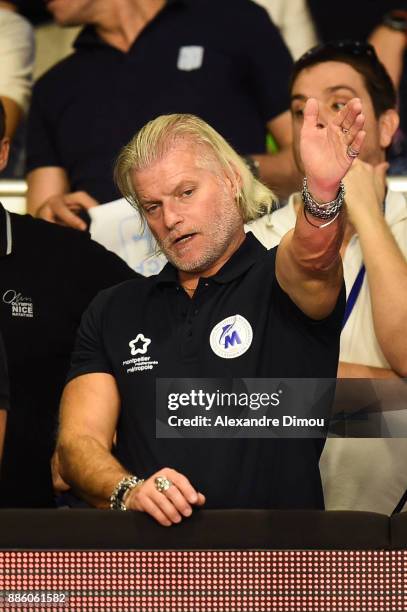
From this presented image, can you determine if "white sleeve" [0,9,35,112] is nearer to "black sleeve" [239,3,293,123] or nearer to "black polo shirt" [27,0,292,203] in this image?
"black polo shirt" [27,0,292,203]

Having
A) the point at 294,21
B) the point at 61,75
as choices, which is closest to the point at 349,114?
the point at 61,75

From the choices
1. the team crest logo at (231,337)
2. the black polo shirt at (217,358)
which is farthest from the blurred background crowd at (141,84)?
the team crest logo at (231,337)

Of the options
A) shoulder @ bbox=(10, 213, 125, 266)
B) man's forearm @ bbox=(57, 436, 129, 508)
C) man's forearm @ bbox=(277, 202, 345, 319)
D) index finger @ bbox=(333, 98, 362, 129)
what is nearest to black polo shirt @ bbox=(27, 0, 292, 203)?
shoulder @ bbox=(10, 213, 125, 266)

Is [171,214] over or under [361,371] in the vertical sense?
over

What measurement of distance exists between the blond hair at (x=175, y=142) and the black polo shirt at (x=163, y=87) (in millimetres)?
993

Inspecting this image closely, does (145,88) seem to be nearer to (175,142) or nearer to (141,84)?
(141,84)

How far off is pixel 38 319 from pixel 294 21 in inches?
68.3

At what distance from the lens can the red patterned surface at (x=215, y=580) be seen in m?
1.80

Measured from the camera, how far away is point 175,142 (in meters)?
2.76

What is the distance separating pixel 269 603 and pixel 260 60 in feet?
8.05

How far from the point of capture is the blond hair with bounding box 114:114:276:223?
108 inches

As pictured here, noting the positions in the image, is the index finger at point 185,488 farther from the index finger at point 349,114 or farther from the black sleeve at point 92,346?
the index finger at point 349,114

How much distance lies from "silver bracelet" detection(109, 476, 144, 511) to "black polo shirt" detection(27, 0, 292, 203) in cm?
160

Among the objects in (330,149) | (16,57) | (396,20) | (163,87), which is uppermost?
(396,20)
